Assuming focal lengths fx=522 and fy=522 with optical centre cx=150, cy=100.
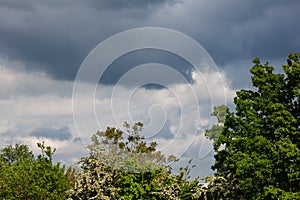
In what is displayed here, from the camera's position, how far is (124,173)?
31.9 meters

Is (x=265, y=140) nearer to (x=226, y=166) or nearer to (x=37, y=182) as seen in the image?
(x=226, y=166)

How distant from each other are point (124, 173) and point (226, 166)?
25.7 feet

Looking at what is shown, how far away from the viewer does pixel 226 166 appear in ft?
117

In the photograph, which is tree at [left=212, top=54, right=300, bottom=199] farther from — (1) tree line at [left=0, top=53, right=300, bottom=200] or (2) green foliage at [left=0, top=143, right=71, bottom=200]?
(2) green foliage at [left=0, top=143, right=71, bottom=200]

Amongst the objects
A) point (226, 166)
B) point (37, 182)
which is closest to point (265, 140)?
point (226, 166)

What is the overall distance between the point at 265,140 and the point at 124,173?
9070 millimetres

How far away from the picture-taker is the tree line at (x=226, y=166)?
31250 millimetres

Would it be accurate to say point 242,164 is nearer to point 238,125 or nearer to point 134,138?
point 238,125

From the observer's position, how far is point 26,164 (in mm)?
33438

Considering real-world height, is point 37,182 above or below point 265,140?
below

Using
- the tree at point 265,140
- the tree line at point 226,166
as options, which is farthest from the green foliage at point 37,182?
the tree at point 265,140

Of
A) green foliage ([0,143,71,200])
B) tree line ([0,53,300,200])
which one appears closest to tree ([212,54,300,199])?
tree line ([0,53,300,200])

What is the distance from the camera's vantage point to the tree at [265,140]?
32.0 meters

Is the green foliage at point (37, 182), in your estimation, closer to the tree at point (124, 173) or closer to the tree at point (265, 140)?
the tree at point (124, 173)
